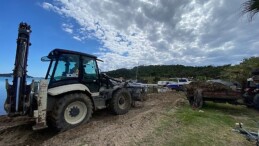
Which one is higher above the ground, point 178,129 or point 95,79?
point 95,79

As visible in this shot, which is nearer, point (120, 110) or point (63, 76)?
point (63, 76)

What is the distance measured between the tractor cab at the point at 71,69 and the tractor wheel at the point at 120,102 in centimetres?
77

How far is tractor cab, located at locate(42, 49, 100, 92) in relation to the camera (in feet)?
21.4

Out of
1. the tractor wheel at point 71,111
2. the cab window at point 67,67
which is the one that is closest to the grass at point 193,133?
the tractor wheel at point 71,111

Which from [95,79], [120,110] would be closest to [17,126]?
[95,79]

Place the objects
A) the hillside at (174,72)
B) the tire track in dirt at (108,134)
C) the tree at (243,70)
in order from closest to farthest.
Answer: the tire track in dirt at (108,134)
the tree at (243,70)
the hillside at (174,72)

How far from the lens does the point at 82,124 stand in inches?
249

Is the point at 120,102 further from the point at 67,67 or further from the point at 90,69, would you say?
the point at 67,67

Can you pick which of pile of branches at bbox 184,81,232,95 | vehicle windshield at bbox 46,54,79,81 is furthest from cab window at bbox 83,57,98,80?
pile of branches at bbox 184,81,232,95

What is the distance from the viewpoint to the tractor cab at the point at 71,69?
6.52m

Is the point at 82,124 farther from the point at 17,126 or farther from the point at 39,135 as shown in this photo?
the point at 17,126

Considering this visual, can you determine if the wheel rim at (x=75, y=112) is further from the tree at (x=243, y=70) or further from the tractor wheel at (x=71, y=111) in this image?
the tree at (x=243, y=70)

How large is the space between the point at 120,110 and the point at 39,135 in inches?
120

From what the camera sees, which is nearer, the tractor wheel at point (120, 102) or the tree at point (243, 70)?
the tractor wheel at point (120, 102)
